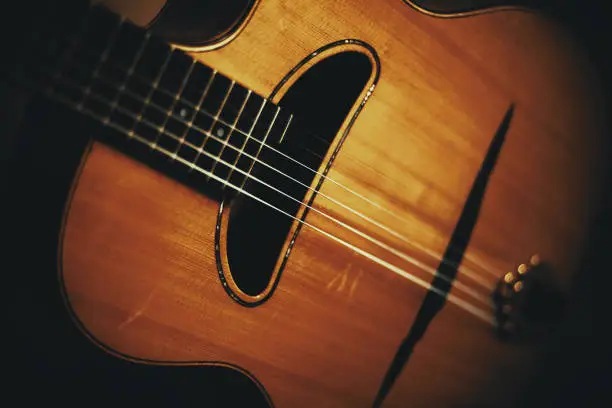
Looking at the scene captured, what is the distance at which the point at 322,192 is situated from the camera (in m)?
0.57

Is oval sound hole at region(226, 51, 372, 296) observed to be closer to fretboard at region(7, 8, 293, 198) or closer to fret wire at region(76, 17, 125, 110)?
fretboard at region(7, 8, 293, 198)

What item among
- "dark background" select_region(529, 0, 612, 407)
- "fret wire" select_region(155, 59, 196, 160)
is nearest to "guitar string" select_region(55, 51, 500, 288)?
"fret wire" select_region(155, 59, 196, 160)

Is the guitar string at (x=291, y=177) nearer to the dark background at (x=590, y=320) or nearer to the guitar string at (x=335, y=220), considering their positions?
the guitar string at (x=335, y=220)

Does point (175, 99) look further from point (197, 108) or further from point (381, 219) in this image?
point (381, 219)

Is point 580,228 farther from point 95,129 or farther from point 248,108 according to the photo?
point 95,129

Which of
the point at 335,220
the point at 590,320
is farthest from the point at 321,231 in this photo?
the point at 590,320

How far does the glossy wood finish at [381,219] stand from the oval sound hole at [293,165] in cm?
3

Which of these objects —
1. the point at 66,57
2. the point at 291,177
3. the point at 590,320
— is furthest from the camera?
the point at 590,320

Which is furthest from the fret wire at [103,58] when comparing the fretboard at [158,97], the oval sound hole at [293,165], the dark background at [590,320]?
the dark background at [590,320]

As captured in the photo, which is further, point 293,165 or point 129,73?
point 293,165

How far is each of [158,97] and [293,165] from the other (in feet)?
0.73

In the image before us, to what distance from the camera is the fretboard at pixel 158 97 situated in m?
0.39

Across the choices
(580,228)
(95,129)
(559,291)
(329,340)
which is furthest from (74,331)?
(580,228)

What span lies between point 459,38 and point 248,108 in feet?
1.60
